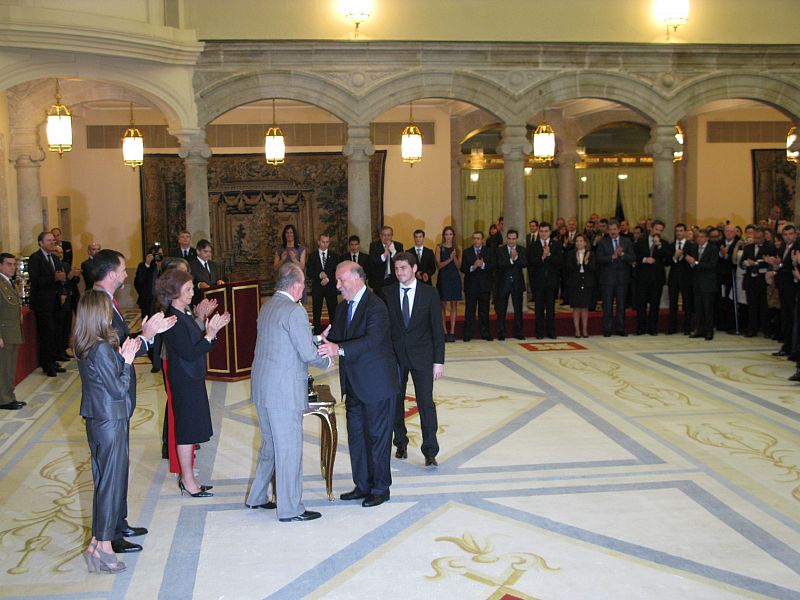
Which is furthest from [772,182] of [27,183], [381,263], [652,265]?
[27,183]

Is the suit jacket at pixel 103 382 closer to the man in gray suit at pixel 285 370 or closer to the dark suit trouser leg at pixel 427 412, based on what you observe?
the man in gray suit at pixel 285 370

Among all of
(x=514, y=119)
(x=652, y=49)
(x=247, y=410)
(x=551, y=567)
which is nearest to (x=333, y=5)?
(x=514, y=119)

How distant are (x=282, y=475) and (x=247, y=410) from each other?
10.8ft

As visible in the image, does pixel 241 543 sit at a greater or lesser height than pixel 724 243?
lesser

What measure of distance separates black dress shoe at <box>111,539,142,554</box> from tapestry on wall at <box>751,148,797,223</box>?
55.4 feet

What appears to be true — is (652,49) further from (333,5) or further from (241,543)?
(241,543)

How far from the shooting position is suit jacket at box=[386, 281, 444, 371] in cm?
676

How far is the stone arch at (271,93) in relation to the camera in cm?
1282

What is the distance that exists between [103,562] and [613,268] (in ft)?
30.6

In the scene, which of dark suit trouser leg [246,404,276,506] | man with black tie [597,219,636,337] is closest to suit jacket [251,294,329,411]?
dark suit trouser leg [246,404,276,506]

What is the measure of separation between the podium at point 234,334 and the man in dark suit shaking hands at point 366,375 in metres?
4.26

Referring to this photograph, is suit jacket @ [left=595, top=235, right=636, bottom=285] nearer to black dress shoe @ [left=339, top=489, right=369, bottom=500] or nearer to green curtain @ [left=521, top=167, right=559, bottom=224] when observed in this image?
green curtain @ [left=521, top=167, right=559, bottom=224]

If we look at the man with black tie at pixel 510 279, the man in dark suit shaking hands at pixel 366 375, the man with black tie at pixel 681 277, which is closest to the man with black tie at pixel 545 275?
the man with black tie at pixel 510 279

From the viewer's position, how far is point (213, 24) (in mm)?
12703
